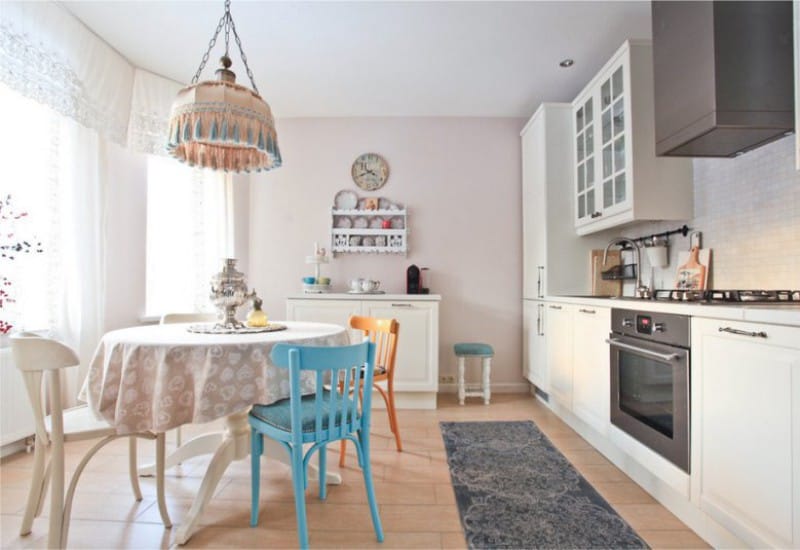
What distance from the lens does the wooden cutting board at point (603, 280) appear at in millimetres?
3076

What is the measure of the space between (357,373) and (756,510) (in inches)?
52.7

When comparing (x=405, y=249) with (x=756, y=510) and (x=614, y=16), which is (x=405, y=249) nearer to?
(x=614, y=16)

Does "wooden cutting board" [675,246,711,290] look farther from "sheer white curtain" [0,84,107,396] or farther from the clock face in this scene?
"sheer white curtain" [0,84,107,396]

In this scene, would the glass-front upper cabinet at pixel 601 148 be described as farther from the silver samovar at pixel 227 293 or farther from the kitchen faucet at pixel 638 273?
the silver samovar at pixel 227 293

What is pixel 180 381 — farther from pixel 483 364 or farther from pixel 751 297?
pixel 483 364

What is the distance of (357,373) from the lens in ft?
4.78

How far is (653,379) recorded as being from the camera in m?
1.82

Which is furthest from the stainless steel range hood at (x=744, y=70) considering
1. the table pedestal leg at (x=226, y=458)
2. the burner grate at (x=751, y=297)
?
the table pedestal leg at (x=226, y=458)

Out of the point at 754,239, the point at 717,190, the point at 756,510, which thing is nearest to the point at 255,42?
the point at 717,190

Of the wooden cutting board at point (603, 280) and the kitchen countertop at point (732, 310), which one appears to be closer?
the kitchen countertop at point (732, 310)

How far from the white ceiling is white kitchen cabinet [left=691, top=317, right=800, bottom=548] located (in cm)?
203

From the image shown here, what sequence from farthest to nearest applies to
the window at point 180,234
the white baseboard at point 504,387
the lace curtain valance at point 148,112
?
the white baseboard at point 504,387
the window at point 180,234
the lace curtain valance at point 148,112

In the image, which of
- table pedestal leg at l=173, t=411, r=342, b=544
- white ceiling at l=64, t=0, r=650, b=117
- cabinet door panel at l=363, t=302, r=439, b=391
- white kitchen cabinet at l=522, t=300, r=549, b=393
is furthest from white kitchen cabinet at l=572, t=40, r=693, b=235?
table pedestal leg at l=173, t=411, r=342, b=544

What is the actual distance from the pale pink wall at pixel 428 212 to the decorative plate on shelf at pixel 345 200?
0.06m
